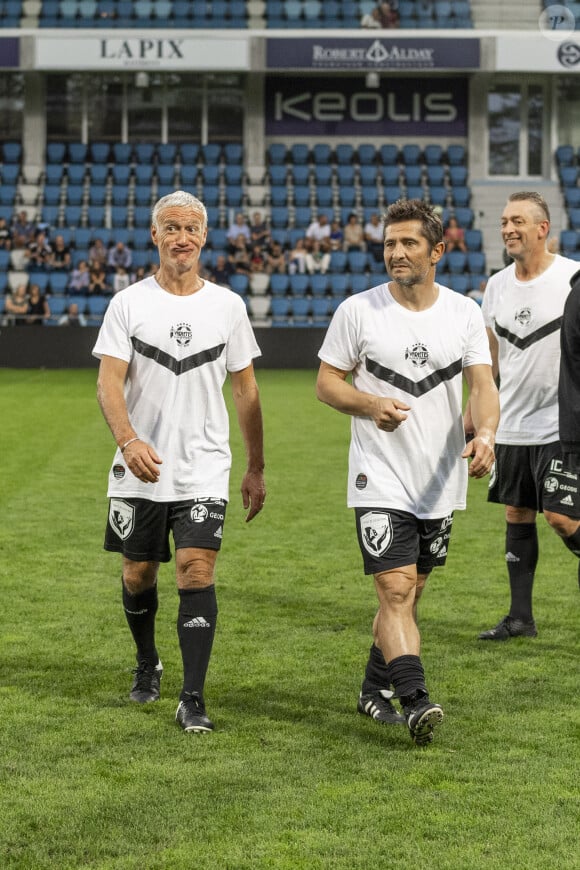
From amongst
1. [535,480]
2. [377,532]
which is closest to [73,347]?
[535,480]

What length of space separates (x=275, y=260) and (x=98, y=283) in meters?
3.85

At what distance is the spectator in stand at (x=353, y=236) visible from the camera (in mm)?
28219

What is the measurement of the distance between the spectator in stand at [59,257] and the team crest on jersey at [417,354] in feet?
75.8

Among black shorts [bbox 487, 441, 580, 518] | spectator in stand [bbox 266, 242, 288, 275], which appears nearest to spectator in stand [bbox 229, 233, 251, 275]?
spectator in stand [bbox 266, 242, 288, 275]

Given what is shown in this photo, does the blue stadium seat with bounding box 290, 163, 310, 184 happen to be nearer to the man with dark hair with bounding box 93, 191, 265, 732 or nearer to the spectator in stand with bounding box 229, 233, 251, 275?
the spectator in stand with bounding box 229, 233, 251, 275

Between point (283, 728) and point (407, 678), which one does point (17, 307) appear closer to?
point (283, 728)

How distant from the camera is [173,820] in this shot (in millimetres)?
3840

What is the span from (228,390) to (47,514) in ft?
36.4

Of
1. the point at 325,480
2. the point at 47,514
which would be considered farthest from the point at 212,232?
the point at 47,514

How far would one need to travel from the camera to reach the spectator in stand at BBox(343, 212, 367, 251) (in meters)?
28.2

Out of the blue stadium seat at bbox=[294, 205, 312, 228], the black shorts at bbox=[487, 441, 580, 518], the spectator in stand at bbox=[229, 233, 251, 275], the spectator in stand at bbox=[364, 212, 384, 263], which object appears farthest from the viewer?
the blue stadium seat at bbox=[294, 205, 312, 228]

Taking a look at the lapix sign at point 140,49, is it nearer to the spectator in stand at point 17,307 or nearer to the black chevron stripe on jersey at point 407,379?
the spectator in stand at point 17,307

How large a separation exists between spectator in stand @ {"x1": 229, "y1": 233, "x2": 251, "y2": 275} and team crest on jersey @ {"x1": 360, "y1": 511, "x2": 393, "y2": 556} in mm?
22296

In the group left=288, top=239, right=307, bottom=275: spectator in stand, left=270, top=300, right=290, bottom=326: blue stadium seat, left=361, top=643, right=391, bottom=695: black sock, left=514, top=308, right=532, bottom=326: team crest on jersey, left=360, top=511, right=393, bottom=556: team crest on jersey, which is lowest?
Result: left=361, top=643, right=391, bottom=695: black sock
